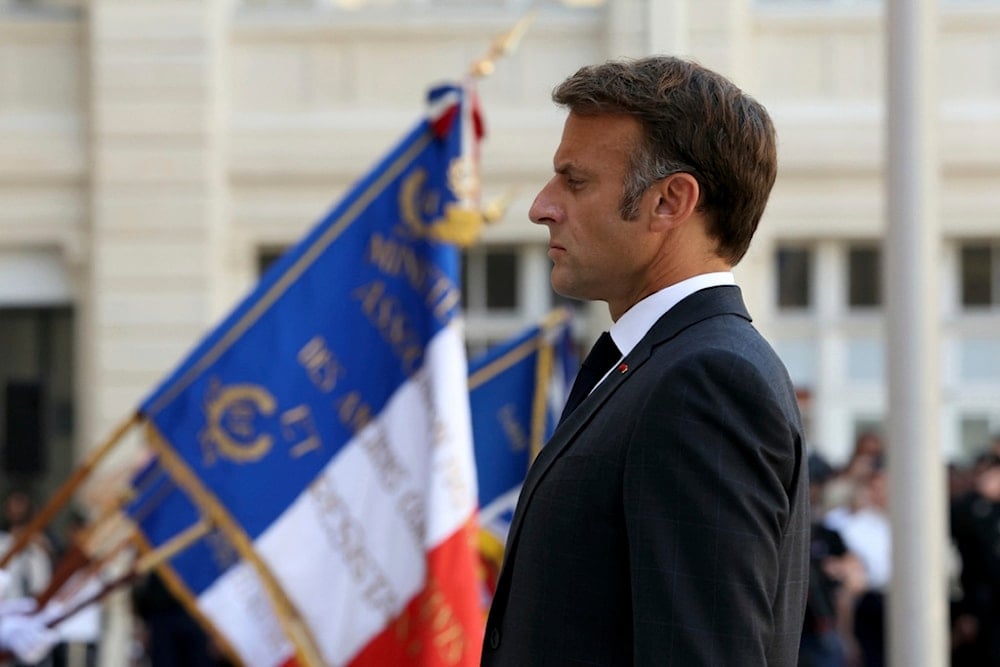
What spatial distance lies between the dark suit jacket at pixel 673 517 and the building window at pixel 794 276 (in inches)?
502

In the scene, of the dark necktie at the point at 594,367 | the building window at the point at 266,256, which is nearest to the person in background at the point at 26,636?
the dark necktie at the point at 594,367

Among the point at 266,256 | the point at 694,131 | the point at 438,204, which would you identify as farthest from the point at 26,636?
the point at 266,256

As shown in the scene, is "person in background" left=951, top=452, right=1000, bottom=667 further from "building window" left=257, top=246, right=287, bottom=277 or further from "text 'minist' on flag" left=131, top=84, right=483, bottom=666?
"building window" left=257, top=246, right=287, bottom=277

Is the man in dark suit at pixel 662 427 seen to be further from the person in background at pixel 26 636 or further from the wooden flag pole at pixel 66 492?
the person in background at pixel 26 636

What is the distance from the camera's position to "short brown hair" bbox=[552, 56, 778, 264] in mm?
2213

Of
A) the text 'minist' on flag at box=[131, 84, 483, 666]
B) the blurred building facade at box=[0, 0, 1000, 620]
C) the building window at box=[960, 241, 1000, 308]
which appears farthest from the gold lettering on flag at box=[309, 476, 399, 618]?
the building window at box=[960, 241, 1000, 308]

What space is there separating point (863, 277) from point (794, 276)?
534 mm

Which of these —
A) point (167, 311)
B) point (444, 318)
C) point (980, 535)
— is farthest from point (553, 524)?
point (167, 311)

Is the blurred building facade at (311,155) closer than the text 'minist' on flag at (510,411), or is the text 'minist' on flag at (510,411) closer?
the text 'minist' on flag at (510,411)

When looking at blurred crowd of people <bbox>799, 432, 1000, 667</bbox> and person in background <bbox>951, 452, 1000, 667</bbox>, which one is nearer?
blurred crowd of people <bbox>799, 432, 1000, 667</bbox>

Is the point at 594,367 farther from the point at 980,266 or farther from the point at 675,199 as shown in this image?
the point at 980,266

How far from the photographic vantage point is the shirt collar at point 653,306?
2270 millimetres

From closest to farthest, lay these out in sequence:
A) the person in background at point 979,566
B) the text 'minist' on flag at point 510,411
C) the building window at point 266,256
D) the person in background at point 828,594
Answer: the text 'minist' on flag at point 510,411 < the person in background at point 828,594 < the person in background at point 979,566 < the building window at point 266,256

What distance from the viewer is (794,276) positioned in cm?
1493
